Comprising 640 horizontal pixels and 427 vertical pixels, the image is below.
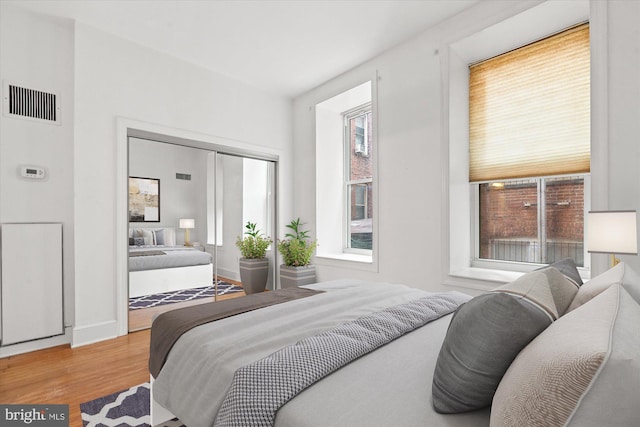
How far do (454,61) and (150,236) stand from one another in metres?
3.52

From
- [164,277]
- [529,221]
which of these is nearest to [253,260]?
[164,277]

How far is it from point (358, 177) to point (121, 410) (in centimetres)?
359

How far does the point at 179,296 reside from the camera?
369 centimetres

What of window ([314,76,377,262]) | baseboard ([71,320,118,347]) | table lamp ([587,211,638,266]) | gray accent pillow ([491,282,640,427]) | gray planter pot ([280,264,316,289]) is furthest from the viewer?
window ([314,76,377,262])

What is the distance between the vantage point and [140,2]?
9.04 ft

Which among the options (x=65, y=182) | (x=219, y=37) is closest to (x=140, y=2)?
(x=219, y=37)

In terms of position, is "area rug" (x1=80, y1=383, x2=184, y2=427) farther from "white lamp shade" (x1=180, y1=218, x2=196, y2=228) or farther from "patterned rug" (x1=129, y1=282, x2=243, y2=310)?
"white lamp shade" (x1=180, y1=218, x2=196, y2=228)

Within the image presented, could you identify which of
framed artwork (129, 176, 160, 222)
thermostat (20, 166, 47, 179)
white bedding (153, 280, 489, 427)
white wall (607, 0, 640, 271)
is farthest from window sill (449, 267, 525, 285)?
thermostat (20, 166, 47, 179)

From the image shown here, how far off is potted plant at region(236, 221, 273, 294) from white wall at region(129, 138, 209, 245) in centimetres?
58

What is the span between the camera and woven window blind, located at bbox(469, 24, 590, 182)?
8.44ft

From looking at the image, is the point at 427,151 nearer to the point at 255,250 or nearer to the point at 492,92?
the point at 492,92

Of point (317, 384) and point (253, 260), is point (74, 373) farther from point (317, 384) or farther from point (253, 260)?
point (317, 384)

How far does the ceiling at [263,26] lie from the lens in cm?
280

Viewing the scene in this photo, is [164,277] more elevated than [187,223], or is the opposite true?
[187,223]
